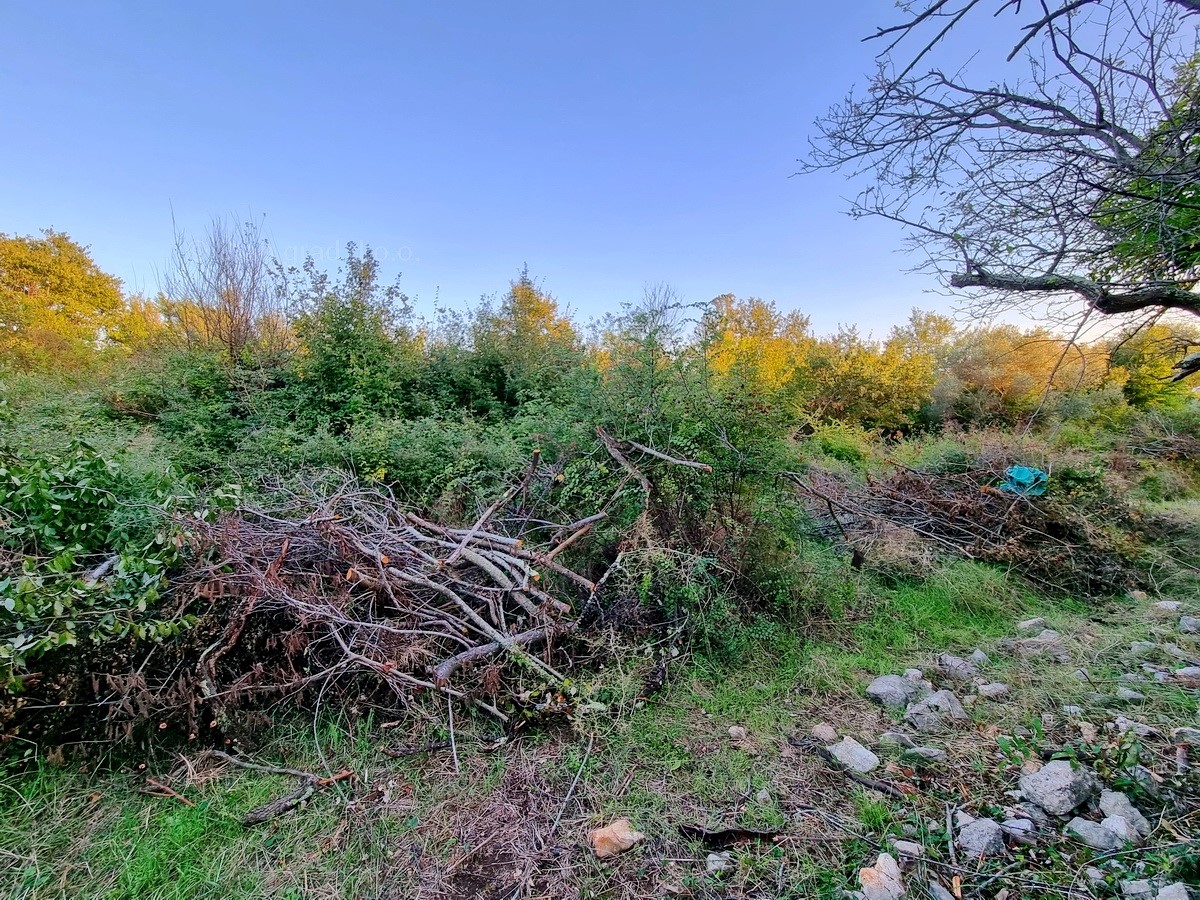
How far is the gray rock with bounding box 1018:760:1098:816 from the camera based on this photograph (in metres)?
1.59

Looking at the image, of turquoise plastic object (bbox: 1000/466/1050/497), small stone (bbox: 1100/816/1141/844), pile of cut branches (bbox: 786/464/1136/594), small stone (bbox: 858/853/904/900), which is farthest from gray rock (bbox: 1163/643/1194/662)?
small stone (bbox: 858/853/904/900)

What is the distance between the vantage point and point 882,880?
1.42 meters

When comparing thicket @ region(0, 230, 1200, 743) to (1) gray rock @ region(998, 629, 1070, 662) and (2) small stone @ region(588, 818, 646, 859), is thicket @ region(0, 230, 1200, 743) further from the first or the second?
(1) gray rock @ region(998, 629, 1070, 662)

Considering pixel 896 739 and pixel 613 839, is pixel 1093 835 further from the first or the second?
pixel 613 839

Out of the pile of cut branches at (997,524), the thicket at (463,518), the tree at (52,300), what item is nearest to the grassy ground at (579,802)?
the thicket at (463,518)

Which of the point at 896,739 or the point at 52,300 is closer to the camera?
the point at 896,739

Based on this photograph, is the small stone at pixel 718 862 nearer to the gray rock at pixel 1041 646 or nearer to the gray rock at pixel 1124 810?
the gray rock at pixel 1124 810

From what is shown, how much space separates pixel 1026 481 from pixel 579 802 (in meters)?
5.02

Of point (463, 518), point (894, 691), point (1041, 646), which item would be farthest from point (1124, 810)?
point (463, 518)

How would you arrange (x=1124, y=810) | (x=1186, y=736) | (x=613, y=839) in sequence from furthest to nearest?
(x=1186, y=736)
(x=613, y=839)
(x=1124, y=810)

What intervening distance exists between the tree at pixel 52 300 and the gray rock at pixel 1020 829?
14309 mm

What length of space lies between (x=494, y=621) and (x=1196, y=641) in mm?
4127

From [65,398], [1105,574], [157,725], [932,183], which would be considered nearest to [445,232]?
[65,398]

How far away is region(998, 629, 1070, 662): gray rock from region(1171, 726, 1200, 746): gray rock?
0.83 meters
